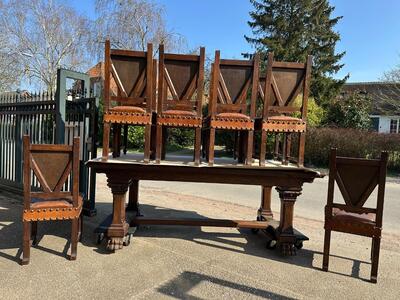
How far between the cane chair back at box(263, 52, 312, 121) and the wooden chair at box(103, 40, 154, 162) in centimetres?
143

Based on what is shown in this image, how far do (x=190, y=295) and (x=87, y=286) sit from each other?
3.22ft

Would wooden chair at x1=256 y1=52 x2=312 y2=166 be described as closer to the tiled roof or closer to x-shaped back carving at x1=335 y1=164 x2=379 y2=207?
x-shaped back carving at x1=335 y1=164 x2=379 y2=207

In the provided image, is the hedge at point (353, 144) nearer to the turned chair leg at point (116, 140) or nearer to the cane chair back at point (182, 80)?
the turned chair leg at point (116, 140)

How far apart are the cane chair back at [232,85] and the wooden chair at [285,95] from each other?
0.57 feet

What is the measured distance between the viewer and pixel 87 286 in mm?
3381

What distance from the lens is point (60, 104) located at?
6.04m

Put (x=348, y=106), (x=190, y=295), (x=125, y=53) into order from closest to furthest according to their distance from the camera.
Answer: (x=190, y=295) < (x=125, y=53) < (x=348, y=106)

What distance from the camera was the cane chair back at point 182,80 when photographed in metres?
4.30

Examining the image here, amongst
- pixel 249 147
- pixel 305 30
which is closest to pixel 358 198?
pixel 249 147

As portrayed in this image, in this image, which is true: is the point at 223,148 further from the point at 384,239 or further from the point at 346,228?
the point at 346,228

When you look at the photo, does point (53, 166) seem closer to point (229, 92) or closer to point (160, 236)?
point (160, 236)

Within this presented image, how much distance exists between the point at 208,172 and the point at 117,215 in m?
1.23

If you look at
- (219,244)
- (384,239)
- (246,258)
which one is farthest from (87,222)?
(384,239)

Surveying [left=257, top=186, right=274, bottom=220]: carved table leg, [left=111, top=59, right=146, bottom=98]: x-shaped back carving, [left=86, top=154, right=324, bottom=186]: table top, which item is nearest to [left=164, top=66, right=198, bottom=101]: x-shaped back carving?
[left=111, top=59, right=146, bottom=98]: x-shaped back carving
